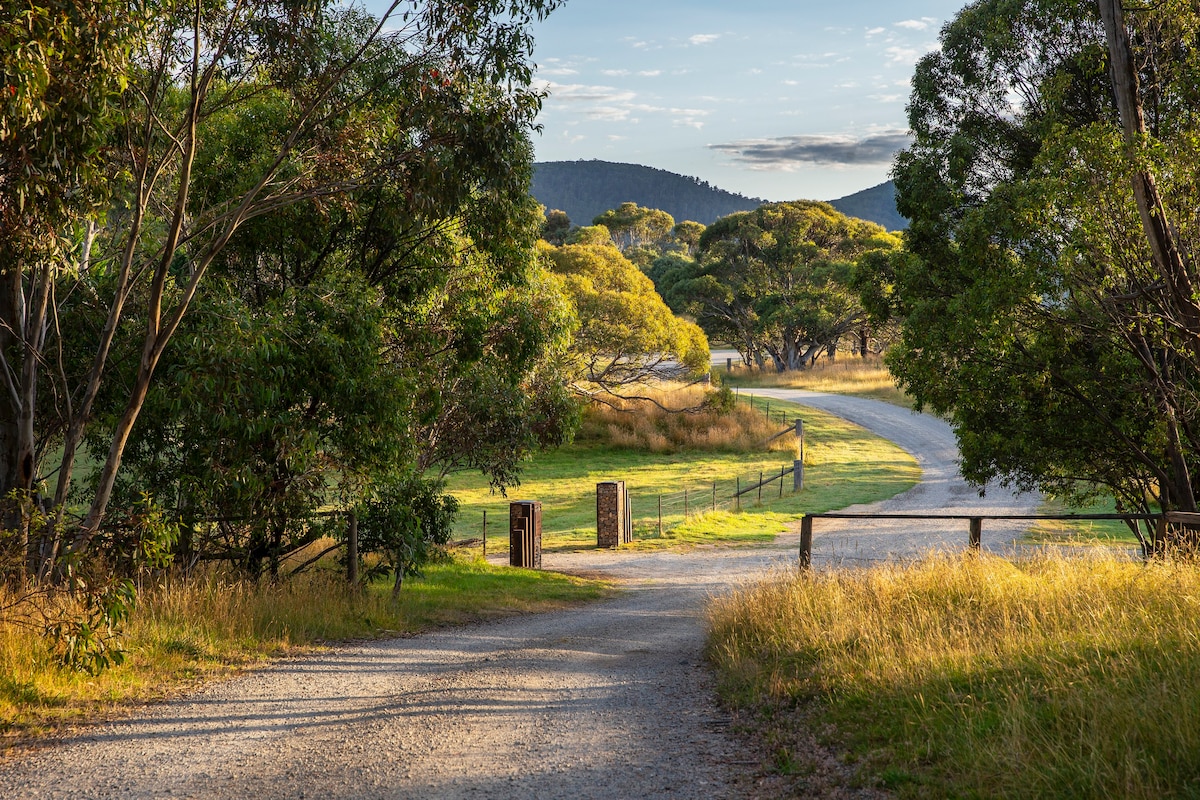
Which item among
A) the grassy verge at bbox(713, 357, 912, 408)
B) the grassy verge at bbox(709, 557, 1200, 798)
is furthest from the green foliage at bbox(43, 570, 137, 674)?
the grassy verge at bbox(713, 357, 912, 408)

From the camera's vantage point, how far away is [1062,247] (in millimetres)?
12688

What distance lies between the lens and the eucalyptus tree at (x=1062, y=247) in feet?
37.2

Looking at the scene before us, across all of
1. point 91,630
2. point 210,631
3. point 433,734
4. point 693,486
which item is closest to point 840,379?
point 693,486

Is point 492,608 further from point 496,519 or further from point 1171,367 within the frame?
point 496,519

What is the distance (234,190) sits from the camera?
11.6 meters

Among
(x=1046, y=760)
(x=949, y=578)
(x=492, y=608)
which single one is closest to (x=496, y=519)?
(x=492, y=608)

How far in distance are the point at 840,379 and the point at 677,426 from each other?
22.2 meters

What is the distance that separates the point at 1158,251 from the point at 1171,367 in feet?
11.4

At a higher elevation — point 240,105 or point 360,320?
point 240,105

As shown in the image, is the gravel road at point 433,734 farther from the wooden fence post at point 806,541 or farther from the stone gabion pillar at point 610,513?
the stone gabion pillar at point 610,513

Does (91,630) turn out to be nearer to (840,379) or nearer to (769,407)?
(769,407)

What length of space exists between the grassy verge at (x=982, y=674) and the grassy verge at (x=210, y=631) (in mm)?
4265

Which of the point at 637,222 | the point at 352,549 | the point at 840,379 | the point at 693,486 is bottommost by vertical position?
the point at 693,486

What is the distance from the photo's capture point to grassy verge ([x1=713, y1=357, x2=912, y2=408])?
56.3 metres
